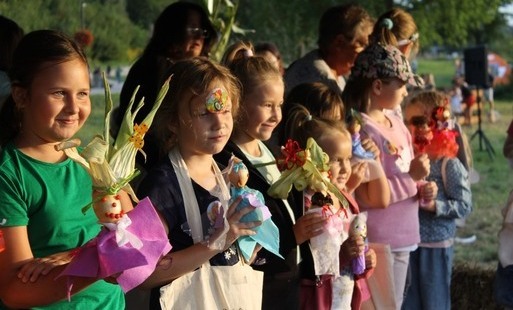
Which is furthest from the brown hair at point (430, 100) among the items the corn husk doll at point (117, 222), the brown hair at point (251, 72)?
the corn husk doll at point (117, 222)

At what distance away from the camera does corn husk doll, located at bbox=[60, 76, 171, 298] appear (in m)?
2.37

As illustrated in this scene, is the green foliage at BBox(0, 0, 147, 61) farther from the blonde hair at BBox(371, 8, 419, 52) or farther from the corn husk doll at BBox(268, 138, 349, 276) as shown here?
the corn husk doll at BBox(268, 138, 349, 276)

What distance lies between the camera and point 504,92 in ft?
85.9

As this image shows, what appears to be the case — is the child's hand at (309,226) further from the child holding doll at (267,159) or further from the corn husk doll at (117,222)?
the corn husk doll at (117,222)

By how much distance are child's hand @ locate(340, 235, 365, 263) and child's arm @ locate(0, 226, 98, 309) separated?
1.68 m

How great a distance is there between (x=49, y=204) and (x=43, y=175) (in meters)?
0.09

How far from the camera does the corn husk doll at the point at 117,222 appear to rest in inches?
93.4

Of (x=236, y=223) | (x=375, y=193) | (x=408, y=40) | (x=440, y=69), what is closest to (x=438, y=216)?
(x=375, y=193)

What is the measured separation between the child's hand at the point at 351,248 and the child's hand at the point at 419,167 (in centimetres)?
87

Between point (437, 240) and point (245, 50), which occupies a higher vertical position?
point (245, 50)

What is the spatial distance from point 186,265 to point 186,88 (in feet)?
2.08

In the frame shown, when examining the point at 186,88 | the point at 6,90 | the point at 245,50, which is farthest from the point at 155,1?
the point at 186,88

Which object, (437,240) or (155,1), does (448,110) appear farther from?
(155,1)

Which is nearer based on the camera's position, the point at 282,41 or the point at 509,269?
the point at 509,269
